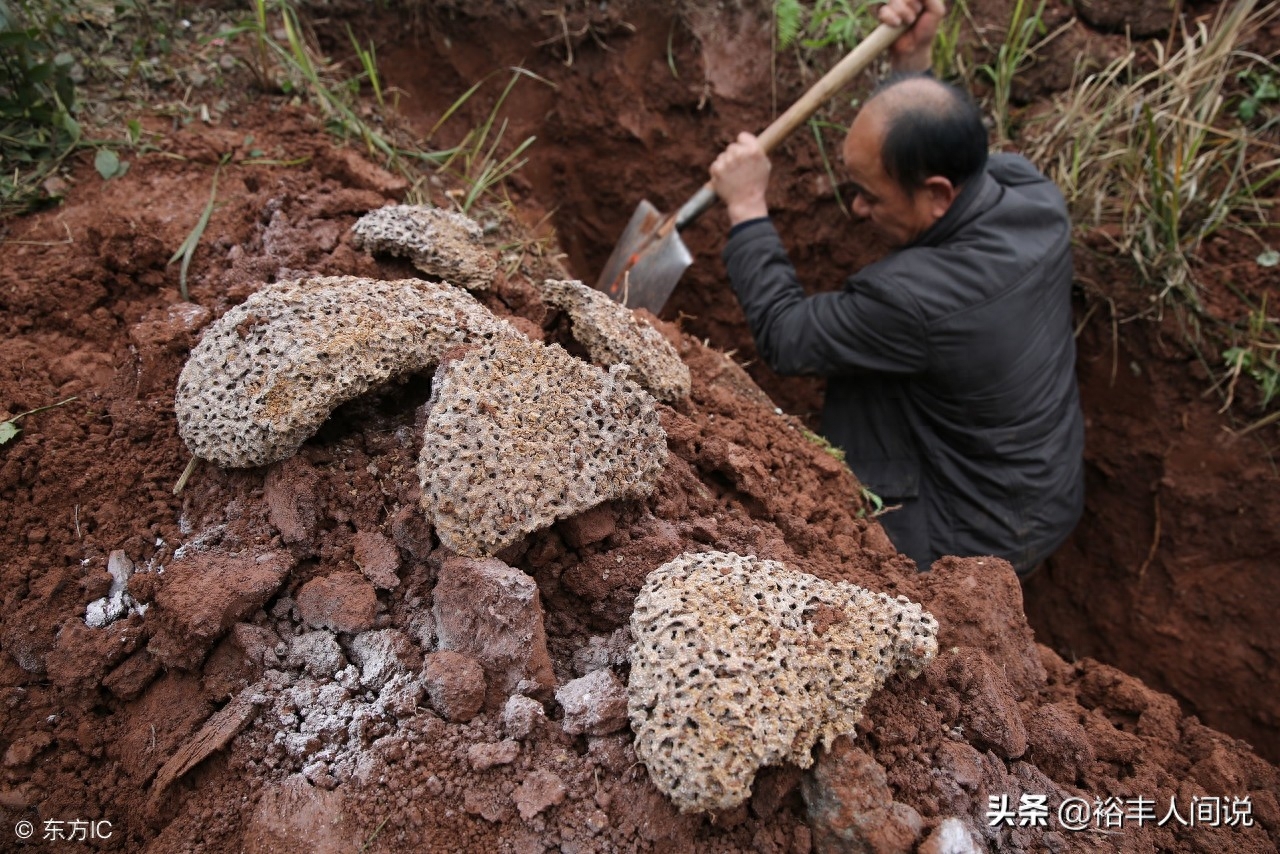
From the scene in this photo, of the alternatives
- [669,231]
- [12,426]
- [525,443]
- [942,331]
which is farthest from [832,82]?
[12,426]

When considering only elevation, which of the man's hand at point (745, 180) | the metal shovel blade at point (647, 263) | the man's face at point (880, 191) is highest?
the man's face at point (880, 191)

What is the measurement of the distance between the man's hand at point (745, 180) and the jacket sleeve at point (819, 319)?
7 cm

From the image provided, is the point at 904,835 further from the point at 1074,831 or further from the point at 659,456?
the point at 659,456

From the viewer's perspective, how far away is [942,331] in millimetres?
2229

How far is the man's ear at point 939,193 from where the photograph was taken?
2281mm

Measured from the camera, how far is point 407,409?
1.47m

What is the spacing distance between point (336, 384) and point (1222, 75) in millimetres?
2836

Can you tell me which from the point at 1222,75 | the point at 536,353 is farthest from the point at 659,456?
the point at 1222,75

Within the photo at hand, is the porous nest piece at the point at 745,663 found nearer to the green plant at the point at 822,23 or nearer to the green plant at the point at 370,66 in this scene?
the green plant at the point at 370,66

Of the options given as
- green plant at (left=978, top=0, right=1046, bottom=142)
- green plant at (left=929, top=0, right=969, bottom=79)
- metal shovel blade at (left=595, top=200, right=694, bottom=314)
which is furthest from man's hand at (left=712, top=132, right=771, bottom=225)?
green plant at (left=978, top=0, right=1046, bottom=142)

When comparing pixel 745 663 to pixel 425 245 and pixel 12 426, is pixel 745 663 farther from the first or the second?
pixel 12 426

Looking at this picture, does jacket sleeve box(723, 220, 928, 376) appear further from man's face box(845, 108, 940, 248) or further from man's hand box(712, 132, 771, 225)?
man's face box(845, 108, 940, 248)

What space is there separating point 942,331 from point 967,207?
0.38 m

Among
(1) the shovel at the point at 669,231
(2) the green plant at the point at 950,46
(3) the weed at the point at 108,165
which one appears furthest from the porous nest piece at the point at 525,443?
(2) the green plant at the point at 950,46
